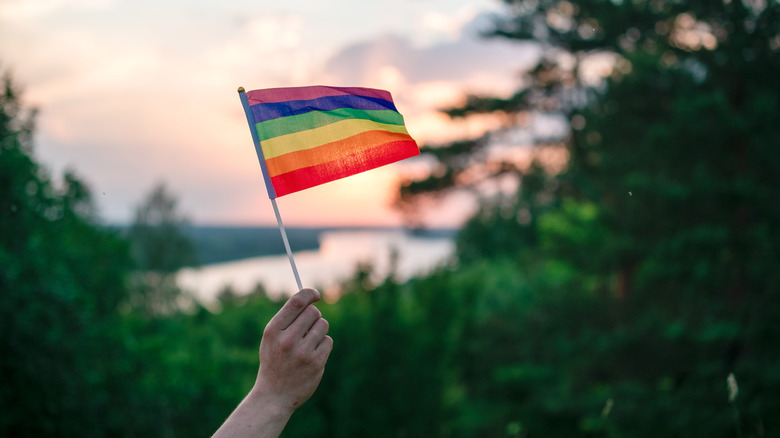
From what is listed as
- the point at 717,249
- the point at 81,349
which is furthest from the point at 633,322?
the point at 81,349

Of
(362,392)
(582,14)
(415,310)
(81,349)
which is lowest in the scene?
(362,392)

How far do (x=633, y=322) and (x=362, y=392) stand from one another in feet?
Result: 21.3

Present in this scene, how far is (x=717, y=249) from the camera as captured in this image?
34.1 ft

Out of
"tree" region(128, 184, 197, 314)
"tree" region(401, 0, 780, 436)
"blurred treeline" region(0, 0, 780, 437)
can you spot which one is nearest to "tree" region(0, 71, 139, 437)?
"blurred treeline" region(0, 0, 780, 437)

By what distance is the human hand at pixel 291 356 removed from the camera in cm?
151

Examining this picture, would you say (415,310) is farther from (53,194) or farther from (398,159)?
(398,159)

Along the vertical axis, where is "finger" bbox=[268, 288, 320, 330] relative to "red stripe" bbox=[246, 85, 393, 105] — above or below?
below

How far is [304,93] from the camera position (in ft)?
7.57

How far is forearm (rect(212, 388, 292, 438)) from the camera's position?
4.74 feet

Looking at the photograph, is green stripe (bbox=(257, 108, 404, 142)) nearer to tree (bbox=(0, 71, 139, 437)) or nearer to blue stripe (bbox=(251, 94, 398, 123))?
blue stripe (bbox=(251, 94, 398, 123))

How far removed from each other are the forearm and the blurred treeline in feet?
17.2

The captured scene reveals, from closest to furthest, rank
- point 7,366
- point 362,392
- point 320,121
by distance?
point 320,121 < point 7,366 < point 362,392

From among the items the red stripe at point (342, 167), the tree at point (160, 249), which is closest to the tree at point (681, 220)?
the red stripe at point (342, 167)

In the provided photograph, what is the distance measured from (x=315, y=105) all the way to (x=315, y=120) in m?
0.07
